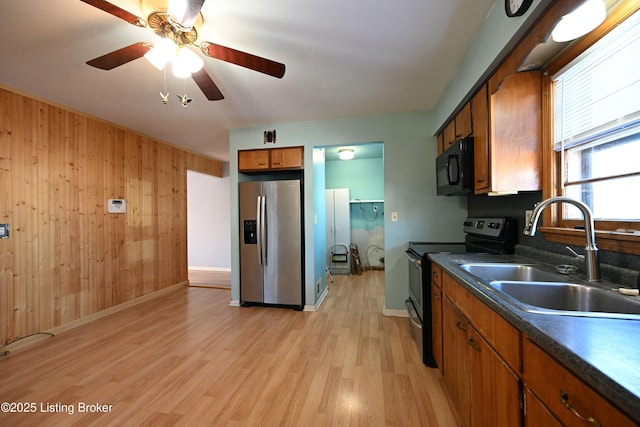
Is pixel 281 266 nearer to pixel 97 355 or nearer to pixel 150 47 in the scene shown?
pixel 97 355

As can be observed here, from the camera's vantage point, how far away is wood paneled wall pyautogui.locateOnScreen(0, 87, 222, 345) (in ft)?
7.55

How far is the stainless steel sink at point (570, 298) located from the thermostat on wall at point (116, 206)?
411 cm

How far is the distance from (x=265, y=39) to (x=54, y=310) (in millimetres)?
3423

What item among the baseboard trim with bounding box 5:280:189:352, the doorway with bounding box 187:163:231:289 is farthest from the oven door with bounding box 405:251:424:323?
the doorway with bounding box 187:163:231:289

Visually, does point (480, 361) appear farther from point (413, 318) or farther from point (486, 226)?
point (486, 226)

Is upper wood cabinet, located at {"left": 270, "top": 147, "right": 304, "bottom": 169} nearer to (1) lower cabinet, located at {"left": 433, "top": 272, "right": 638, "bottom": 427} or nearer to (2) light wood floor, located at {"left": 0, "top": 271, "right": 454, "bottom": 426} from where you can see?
(2) light wood floor, located at {"left": 0, "top": 271, "right": 454, "bottom": 426}

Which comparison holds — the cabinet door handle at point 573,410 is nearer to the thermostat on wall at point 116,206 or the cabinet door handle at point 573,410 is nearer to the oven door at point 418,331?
the oven door at point 418,331

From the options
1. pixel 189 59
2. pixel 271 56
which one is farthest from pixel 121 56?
pixel 271 56

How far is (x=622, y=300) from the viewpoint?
2.89ft

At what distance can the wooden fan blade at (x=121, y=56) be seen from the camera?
1.45 m

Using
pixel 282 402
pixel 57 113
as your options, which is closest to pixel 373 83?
pixel 282 402

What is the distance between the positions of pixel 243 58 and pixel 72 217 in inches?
113

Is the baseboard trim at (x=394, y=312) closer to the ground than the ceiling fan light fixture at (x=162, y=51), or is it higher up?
closer to the ground

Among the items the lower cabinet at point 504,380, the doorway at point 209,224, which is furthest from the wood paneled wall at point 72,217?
the lower cabinet at point 504,380
